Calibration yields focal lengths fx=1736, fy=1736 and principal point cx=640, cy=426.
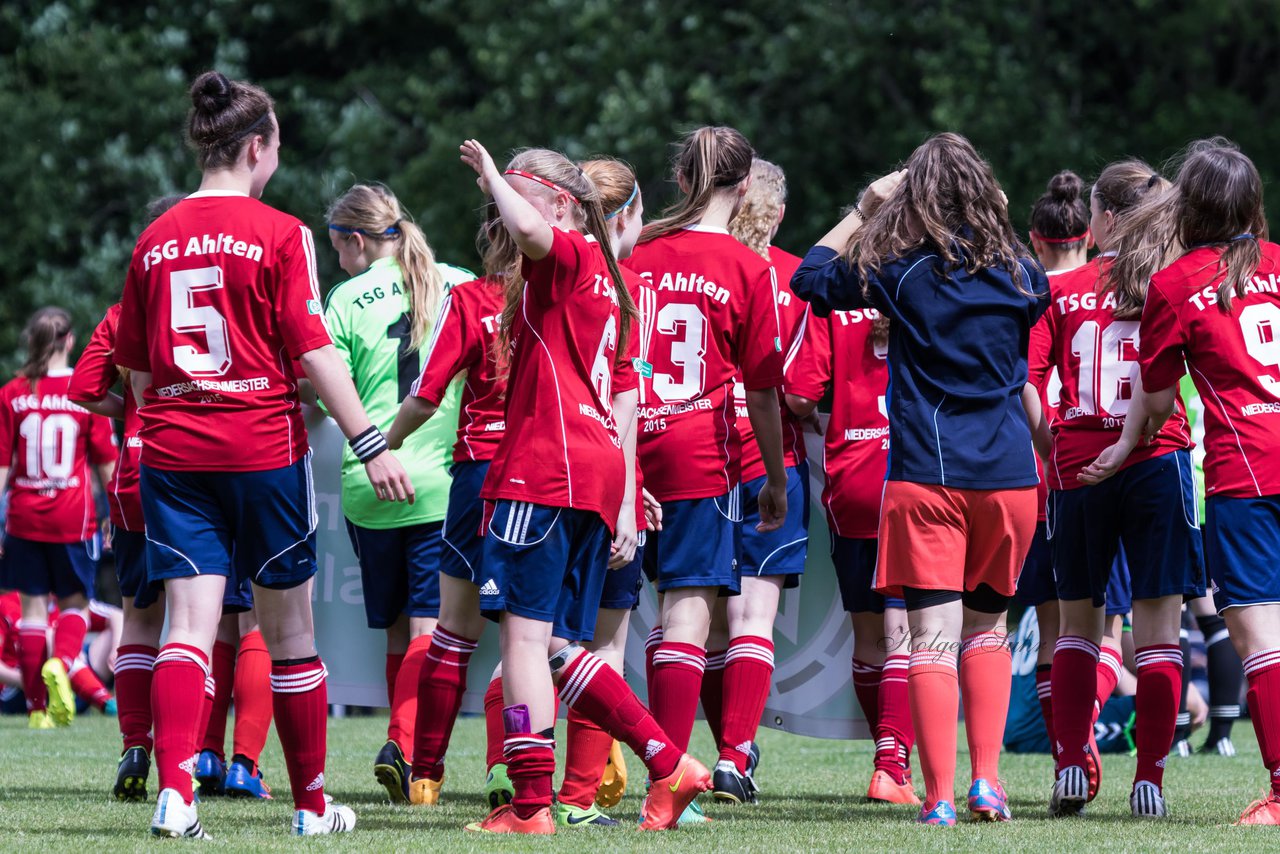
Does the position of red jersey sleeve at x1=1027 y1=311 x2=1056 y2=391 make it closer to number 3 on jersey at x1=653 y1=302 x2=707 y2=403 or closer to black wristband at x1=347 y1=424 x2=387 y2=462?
number 3 on jersey at x1=653 y1=302 x2=707 y2=403

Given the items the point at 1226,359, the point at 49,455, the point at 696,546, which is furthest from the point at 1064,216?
the point at 49,455

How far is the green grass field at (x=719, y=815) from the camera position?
15.4ft

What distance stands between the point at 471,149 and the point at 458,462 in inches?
60.2

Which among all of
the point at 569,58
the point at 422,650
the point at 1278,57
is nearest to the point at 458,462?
the point at 422,650

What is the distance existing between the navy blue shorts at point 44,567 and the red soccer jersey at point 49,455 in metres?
0.08

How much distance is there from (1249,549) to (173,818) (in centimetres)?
325

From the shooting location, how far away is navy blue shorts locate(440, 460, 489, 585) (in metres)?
5.87

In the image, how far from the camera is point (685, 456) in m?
5.82

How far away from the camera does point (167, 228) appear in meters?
4.93

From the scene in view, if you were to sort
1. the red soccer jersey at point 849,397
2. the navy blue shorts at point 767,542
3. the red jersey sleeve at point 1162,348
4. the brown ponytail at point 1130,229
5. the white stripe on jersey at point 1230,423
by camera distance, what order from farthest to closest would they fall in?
the red soccer jersey at point 849,397, the navy blue shorts at point 767,542, the brown ponytail at point 1130,229, the red jersey sleeve at point 1162,348, the white stripe on jersey at point 1230,423

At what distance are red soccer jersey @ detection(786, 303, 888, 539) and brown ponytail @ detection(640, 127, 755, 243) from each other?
0.72m

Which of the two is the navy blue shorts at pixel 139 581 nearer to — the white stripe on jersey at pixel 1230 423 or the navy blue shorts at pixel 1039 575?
the navy blue shorts at pixel 1039 575

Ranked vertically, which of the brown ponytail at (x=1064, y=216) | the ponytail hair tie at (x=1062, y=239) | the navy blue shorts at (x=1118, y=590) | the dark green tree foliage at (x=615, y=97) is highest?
the dark green tree foliage at (x=615, y=97)

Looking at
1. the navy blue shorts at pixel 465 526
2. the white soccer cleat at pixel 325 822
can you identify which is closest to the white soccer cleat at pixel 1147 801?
the navy blue shorts at pixel 465 526
